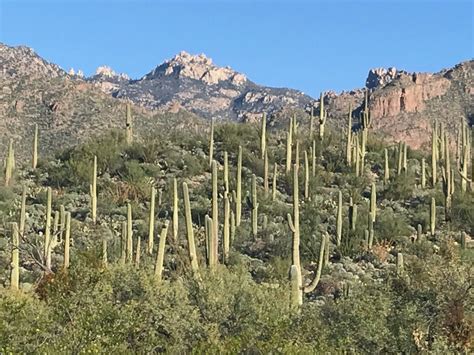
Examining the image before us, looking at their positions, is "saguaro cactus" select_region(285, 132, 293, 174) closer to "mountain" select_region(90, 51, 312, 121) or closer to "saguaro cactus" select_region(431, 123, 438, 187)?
"saguaro cactus" select_region(431, 123, 438, 187)

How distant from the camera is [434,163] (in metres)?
31.2

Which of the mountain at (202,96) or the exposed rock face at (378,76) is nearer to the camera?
the exposed rock face at (378,76)

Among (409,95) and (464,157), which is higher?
(409,95)

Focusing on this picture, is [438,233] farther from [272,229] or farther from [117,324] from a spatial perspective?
[117,324]

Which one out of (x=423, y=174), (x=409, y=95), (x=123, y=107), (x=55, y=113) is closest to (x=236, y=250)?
(x=423, y=174)

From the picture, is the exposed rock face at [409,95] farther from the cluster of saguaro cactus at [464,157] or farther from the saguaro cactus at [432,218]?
the saguaro cactus at [432,218]

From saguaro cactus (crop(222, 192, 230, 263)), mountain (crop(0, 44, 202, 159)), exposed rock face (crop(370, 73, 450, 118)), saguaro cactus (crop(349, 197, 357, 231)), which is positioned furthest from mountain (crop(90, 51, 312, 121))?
saguaro cactus (crop(222, 192, 230, 263))

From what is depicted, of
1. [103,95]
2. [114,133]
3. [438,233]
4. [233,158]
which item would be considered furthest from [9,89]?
[438,233]

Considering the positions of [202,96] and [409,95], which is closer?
[409,95]

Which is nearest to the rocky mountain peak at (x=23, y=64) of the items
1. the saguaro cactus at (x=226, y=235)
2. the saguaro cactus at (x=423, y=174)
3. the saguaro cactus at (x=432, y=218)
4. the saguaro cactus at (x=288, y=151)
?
the saguaro cactus at (x=288, y=151)

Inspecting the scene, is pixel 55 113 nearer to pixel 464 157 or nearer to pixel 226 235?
pixel 464 157

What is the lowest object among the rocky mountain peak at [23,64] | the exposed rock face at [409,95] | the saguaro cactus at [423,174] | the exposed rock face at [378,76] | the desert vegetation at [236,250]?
the desert vegetation at [236,250]

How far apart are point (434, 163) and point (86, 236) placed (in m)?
14.6

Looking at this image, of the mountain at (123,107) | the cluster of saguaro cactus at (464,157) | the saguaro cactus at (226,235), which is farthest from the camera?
the mountain at (123,107)
